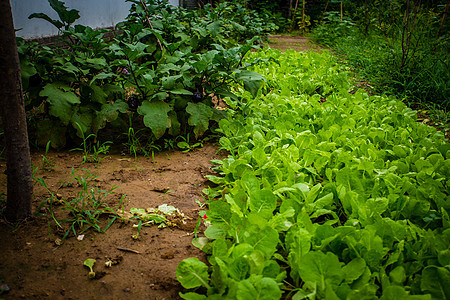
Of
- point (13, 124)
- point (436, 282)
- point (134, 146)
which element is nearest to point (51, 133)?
point (134, 146)

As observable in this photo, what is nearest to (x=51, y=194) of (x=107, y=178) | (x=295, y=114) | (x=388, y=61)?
(x=107, y=178)

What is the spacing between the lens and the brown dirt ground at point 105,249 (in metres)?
1.26

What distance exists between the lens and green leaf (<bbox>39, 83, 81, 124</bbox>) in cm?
226

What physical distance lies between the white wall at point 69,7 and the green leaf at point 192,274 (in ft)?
11.9

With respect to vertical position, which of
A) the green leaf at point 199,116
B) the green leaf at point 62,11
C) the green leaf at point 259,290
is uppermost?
the green leaf at point 62,11

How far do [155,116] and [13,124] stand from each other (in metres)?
1.09

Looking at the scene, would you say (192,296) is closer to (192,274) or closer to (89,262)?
(192,274)

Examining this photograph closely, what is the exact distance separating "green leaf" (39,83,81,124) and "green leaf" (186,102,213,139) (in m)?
0.85

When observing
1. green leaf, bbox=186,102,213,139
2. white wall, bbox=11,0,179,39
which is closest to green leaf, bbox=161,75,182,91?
green leaf, bbox=186,102,213,139

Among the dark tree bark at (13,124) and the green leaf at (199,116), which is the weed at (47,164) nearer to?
the dark tree bark at (13,124)

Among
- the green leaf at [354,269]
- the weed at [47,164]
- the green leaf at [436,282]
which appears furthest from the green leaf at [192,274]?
the weed at [47,164]

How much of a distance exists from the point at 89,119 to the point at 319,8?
14231 mm

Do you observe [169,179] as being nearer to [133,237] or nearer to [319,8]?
[133,237]

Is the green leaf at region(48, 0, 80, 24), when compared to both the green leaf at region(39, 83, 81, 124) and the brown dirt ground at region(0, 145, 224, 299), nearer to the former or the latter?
the green leaf at region(39, 83, 81, 124)
